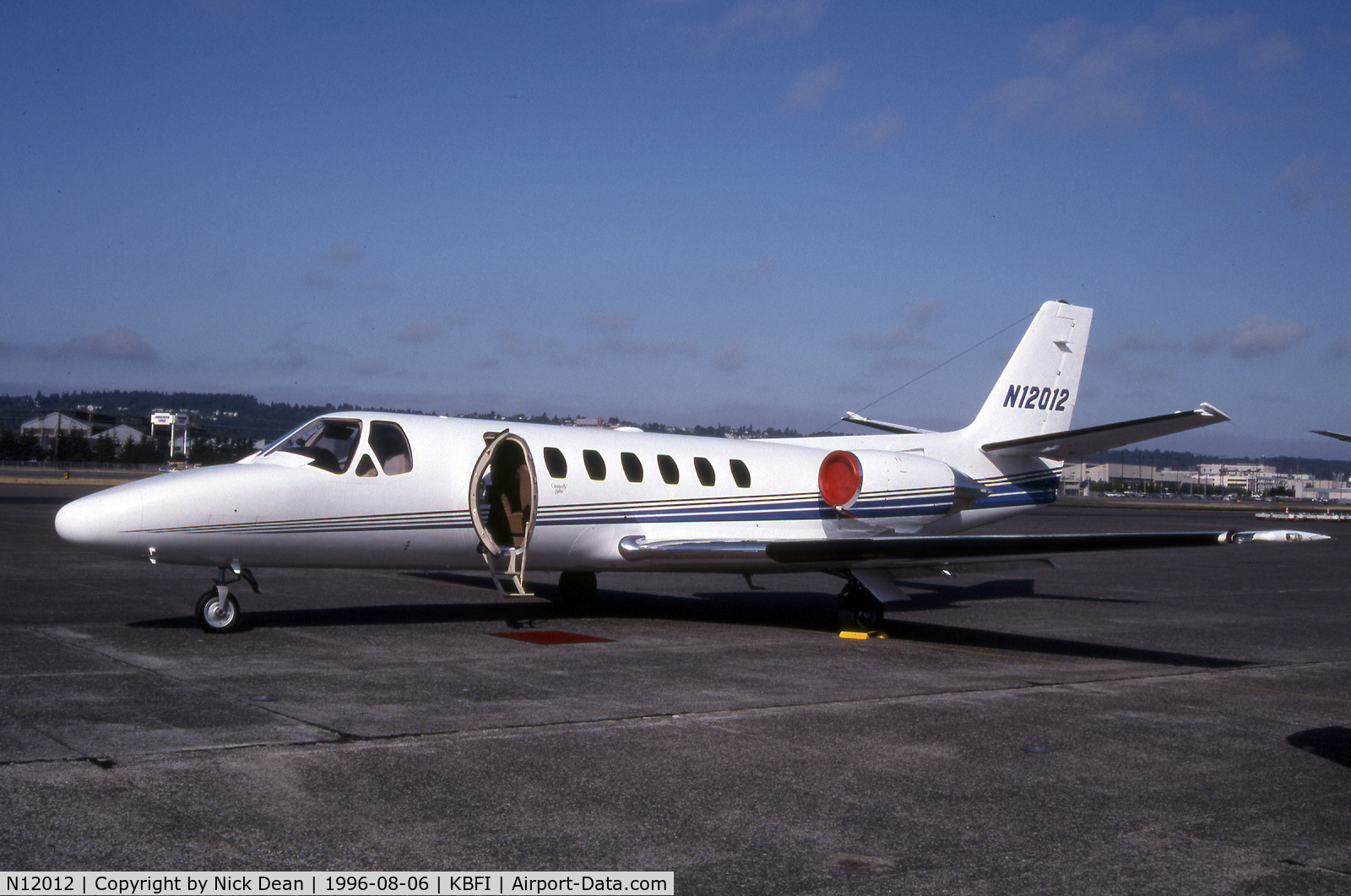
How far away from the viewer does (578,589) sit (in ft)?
51.9

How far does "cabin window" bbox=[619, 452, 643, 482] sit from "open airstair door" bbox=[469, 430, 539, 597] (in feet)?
4.36

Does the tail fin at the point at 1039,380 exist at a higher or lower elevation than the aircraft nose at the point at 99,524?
higher

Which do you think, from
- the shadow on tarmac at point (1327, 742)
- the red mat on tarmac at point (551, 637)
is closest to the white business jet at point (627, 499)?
the red mat on tarmac at point (551, 637)

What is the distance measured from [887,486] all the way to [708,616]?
3207 mm

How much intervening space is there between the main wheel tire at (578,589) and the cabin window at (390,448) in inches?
134

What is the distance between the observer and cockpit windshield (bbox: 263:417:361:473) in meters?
12.7

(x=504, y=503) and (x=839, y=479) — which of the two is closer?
(x=504, y=503)

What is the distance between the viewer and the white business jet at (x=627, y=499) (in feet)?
38.5

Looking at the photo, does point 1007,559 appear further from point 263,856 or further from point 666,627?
point 263,856

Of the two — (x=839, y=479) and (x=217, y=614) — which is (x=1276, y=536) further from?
(x=217, y=614)

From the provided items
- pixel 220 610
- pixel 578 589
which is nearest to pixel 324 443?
pixel 220 610

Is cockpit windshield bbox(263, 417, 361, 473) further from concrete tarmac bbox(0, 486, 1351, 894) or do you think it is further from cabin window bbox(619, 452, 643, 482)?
cabin window bbox(619, 452, 643, 482)

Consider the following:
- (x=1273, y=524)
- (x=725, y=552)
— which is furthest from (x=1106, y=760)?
(x=1273, y=524)

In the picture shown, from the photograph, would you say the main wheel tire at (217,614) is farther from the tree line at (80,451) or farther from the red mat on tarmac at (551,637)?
the tree line at (80,451)
